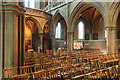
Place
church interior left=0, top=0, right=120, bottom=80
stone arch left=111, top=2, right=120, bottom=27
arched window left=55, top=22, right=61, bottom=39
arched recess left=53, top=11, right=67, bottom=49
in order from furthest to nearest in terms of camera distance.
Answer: arched window left=55, top=22, right=61, bottom=39 → arched recess left=53, top=11, right=67, bottom=49 → stone arch left=111, top=2, right=120, bottom=27 → church interior left=0, top=0, right=120, bottom=80

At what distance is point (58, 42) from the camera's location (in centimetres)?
2622

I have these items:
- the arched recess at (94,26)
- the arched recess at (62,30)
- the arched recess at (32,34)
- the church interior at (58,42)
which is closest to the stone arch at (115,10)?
the church interior at (58,42)

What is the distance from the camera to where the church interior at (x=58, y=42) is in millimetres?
5535

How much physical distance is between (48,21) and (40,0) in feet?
27.2

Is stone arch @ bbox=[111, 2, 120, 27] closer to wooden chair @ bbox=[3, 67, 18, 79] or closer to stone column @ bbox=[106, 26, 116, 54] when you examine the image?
stone column @ bbox=[106, 26, 116, 54]

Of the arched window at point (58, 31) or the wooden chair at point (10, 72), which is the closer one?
the wooden chair at point (10, 72)

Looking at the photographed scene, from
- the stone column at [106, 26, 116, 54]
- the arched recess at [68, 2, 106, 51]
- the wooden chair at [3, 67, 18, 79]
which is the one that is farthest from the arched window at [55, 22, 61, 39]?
the wooden chair at [3, 67, 18, 79]

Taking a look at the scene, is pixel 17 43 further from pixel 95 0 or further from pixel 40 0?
pixel 40 0

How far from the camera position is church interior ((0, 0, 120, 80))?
5.53m

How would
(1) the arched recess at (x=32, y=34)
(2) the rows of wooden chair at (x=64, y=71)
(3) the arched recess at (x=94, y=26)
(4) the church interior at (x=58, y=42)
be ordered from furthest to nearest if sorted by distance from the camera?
(3) the arched recess at (x=94, y=26), (1) the arched recess at (x=32, y=34), (4) the church interior at (x=58, y=42), (2) the rows of wooden chair at (x=64, y=71)

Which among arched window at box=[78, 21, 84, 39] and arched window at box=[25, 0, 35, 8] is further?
arched window at box=[78, 21, 84, 39]

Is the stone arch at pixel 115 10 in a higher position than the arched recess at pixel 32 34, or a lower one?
higher

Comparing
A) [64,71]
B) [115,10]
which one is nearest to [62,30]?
[115,10]

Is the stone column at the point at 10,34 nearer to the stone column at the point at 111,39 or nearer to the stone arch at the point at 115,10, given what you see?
the stone column at the point at 111,39
